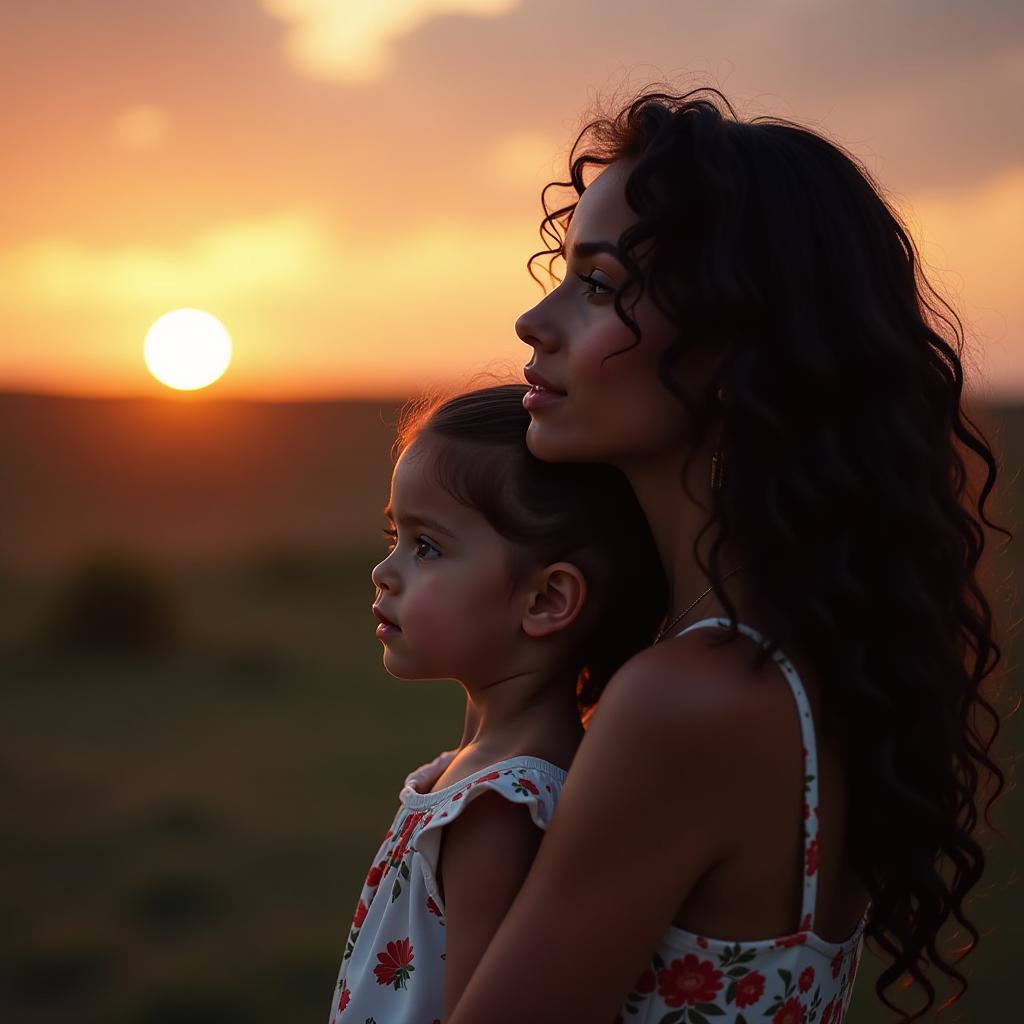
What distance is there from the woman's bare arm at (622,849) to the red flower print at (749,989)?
0.59 feet

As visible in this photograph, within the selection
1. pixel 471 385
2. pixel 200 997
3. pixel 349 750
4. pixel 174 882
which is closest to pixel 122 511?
pixel 349 750

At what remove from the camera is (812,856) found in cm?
182

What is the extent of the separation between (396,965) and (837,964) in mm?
669

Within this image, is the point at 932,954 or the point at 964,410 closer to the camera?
the point at 932,954

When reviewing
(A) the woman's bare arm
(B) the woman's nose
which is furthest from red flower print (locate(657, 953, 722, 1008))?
(B) the woman's nose

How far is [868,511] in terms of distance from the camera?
6.38 ft

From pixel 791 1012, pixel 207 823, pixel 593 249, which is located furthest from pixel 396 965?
pixel 207 823

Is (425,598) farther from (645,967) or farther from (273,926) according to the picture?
(273,926)

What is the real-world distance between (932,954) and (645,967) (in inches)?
23.8

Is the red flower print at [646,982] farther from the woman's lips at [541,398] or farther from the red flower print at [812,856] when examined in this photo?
the woman's lips at [541,398]

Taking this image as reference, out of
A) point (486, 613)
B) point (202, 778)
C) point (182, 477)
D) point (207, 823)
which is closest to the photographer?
point (486, 613)

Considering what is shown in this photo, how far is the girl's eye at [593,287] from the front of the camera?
2.04 metres

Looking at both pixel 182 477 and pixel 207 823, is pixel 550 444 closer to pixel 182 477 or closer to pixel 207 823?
pixel 207 823

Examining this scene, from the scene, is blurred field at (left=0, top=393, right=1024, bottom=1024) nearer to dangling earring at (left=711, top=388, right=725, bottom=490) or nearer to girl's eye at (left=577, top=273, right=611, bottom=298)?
dangling earring at (left=711, top=388, right=725, bottom=490)
